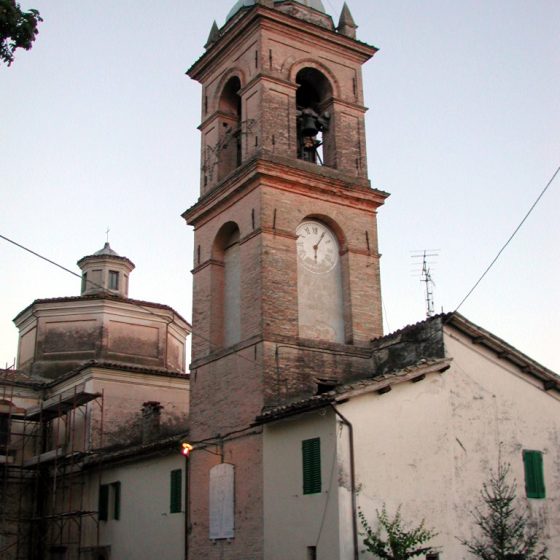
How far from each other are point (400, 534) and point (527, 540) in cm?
345

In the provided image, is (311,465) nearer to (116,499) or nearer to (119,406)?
(116,499)

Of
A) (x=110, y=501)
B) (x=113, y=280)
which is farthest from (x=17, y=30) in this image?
(x=113, y=280)

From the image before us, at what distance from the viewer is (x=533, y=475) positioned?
62.5 feet

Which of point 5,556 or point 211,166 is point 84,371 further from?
point 211,166

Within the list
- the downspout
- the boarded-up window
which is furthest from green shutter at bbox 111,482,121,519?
the downspout

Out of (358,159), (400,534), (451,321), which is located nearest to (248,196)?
(358,159)

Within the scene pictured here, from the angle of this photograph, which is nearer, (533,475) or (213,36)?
(533,475)

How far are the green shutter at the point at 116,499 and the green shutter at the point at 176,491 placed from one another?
341 centimetres

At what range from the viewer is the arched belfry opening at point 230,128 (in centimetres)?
2369

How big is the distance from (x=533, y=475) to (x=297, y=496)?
5454mm

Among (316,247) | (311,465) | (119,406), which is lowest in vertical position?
(311,465)

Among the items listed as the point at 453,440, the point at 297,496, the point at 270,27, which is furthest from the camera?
the point at 270,27

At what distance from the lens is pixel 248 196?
2152 centimetres

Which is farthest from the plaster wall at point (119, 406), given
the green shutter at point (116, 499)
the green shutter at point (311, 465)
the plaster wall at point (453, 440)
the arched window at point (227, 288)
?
the plaster wall at point (453, 440)
